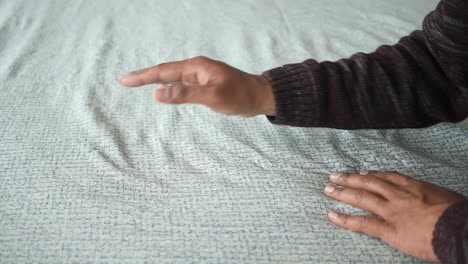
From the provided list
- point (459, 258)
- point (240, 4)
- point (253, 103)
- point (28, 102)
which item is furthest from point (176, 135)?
point (240, 4)

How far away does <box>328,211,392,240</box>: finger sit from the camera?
19.8 inches

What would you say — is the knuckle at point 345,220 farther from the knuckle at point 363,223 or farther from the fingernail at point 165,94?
the fingernail at point 165,94

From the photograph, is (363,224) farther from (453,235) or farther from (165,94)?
(165,94)

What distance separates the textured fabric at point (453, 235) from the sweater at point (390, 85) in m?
0.20

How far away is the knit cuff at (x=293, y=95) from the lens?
59 centimetres

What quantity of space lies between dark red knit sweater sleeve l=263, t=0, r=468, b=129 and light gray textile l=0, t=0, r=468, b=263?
0.17 ft

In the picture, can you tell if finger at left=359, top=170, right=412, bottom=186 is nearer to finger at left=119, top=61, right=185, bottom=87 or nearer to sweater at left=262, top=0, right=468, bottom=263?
sweater at left=262, top=0, right=468, bottom=263

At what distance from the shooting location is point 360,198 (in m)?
0.54

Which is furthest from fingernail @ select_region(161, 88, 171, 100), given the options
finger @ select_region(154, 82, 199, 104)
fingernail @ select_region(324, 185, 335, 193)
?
fingernail @ select_region(324, 185, 335, 193)

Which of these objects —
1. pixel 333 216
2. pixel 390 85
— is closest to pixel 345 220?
pixel 333 216

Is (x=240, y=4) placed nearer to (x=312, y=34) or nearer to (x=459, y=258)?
(x=312, y=34)

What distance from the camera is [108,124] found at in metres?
0.68

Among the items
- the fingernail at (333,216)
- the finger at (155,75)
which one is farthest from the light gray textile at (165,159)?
the finger at (155,75)

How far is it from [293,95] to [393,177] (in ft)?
0.58
